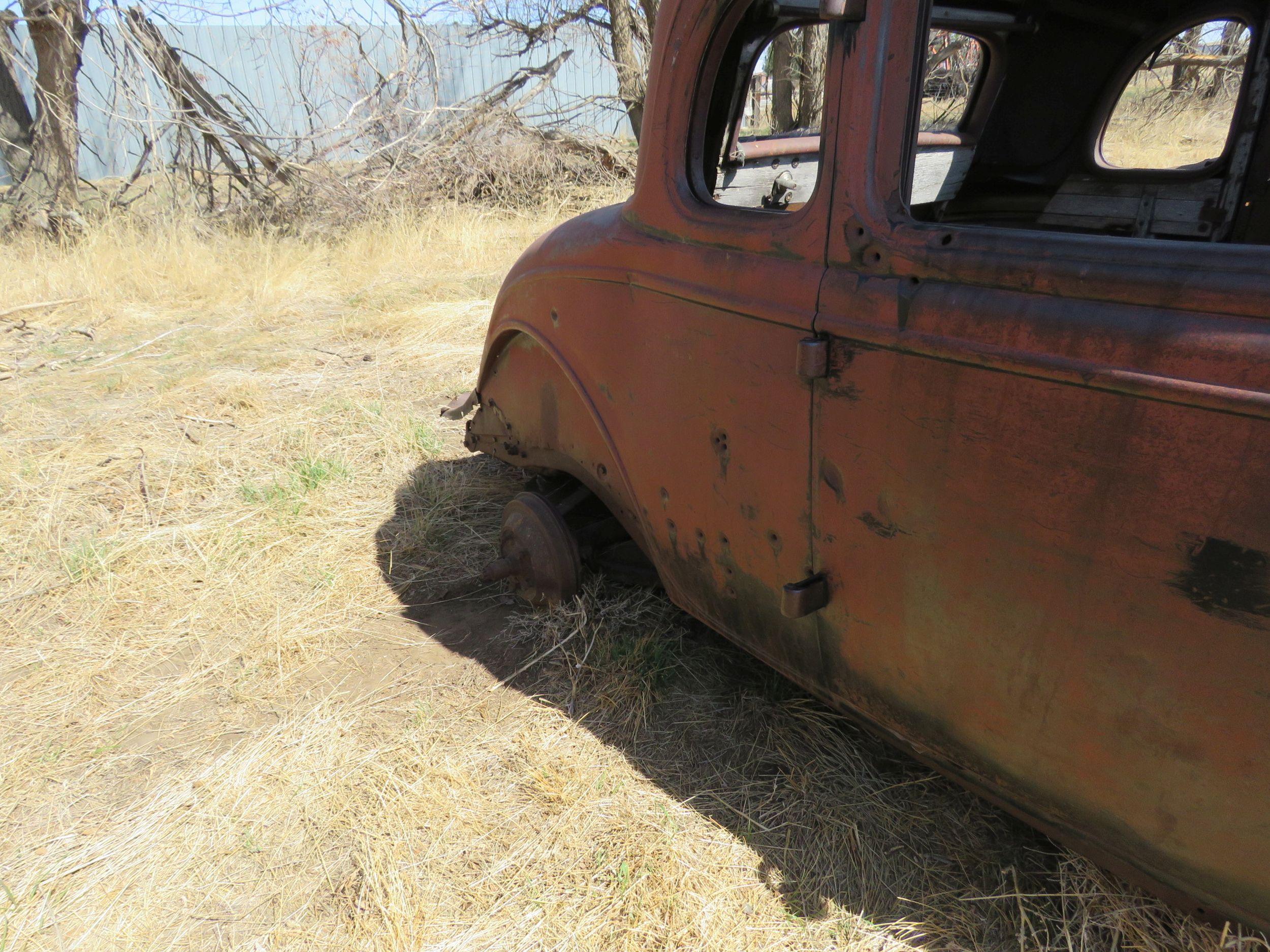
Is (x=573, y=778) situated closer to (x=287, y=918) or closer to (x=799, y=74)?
(x=287, y=918)

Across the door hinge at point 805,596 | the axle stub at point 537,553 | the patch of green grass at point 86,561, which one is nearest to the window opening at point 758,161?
the door hinge at point 805,596

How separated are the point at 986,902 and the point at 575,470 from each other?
168cm

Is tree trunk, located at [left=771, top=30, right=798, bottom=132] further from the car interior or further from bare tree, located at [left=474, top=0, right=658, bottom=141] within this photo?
the car interior

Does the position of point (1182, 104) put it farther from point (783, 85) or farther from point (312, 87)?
point (312, 87)

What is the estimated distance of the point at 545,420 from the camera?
2979 millimetres

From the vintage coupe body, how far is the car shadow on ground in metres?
0.42

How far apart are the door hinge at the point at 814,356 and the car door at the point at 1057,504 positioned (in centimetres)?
3

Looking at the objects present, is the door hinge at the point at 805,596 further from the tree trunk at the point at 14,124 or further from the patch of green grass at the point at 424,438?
the tree trunk at the point at 14,124

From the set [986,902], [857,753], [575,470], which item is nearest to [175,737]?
[575,470]

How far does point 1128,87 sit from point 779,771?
265cm

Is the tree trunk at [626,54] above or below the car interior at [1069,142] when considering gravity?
above

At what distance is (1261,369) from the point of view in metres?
1.24

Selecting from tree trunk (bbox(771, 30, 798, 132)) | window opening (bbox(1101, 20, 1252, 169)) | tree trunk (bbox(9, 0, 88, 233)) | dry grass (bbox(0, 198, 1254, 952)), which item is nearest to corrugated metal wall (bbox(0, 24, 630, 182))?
tree trunk (bbox(9, 0, 88, 233))

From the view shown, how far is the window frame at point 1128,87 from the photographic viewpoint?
2.67m
